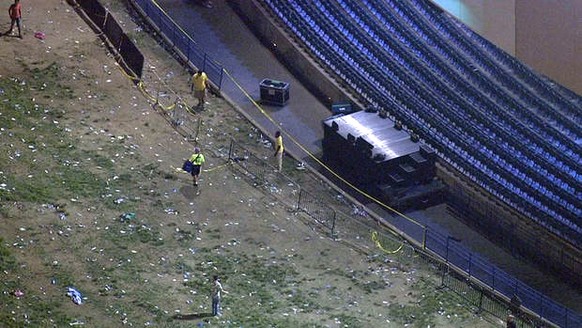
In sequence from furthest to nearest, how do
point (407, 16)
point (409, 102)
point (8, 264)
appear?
point (407, 16)
point (409, 102)
point (8, 264)

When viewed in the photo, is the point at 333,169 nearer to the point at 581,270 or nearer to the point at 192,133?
the point at 192,133

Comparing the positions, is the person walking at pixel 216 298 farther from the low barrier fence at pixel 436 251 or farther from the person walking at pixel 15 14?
the person walking at pixel 15 14

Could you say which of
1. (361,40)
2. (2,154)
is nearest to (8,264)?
(2,154)

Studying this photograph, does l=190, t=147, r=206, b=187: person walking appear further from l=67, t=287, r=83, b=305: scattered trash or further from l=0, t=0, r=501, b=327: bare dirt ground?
l=67, t=287, r=83, b=305: scattered trash

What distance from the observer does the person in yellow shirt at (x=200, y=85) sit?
41.8 metres

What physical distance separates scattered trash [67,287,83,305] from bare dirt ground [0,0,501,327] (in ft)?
0.37

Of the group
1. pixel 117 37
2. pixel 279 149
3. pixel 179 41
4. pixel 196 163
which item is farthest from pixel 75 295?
pixel 179 41

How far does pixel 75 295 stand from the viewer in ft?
104

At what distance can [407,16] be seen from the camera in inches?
1993

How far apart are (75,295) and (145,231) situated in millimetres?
4063

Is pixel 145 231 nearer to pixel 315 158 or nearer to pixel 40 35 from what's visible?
pixel 315 158

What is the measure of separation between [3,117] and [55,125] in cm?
141

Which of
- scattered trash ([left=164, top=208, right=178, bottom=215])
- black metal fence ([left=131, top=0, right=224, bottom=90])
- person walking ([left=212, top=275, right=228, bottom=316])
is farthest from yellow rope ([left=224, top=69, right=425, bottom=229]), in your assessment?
person walking ([left=212, top=275, right=228, bottom=316])

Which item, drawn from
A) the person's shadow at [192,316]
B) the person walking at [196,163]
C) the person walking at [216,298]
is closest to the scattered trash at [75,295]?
the person's shadow at [192,316]
